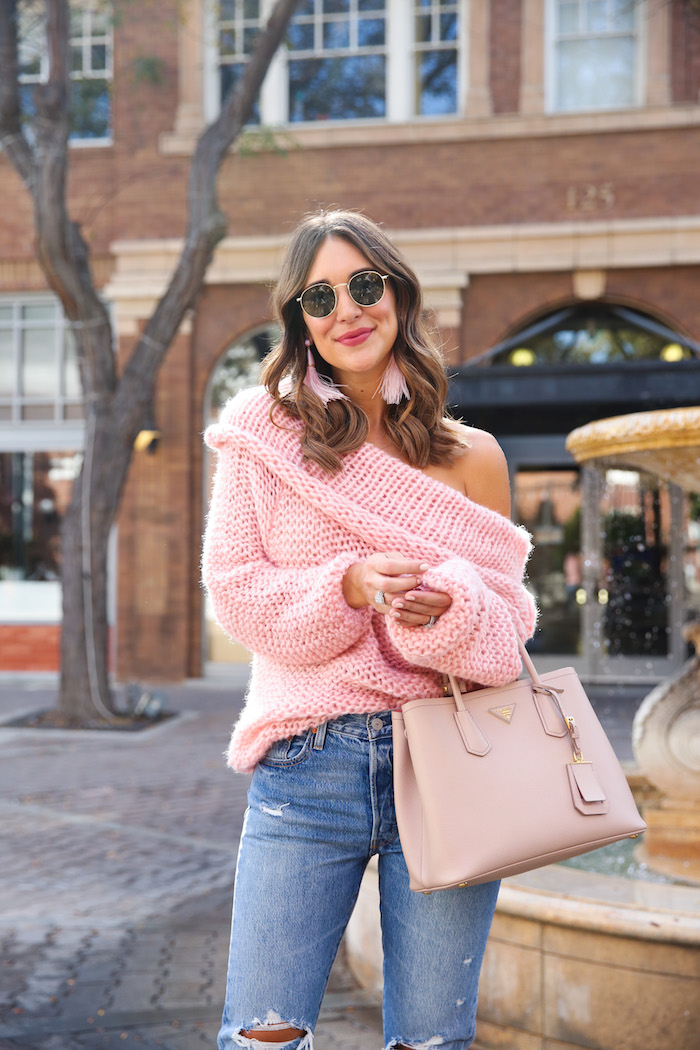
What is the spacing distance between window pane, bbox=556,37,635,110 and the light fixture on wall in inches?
238

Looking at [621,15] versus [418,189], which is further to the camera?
[418,189]

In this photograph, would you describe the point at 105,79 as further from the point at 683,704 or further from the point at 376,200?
the point at 683,704

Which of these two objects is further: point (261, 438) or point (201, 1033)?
point (201, 1033)

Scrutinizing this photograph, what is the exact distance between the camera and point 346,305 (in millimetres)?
1960

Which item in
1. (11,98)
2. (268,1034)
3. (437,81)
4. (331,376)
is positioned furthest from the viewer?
(437,81)

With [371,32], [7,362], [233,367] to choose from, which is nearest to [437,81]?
[371,32]

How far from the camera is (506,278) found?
12.6 metres

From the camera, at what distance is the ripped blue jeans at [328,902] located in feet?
5.90

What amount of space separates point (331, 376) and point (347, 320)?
15cm

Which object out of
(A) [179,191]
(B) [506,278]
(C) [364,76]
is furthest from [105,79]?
(B) [506,278]

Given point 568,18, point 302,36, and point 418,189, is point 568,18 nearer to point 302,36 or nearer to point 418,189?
point 418,189

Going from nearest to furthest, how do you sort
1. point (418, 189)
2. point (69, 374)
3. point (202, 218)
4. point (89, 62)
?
point (202, 218), point (418, 189), point (89, 62), point (69, 374)

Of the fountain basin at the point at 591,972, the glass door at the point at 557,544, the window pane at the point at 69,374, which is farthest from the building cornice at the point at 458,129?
the fountain basin at the point at 591,972

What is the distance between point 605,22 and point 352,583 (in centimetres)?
1263
